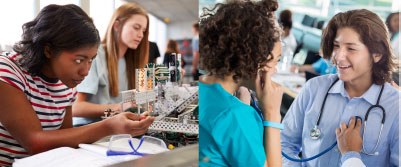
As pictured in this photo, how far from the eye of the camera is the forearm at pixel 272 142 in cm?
121

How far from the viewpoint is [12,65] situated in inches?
36.6

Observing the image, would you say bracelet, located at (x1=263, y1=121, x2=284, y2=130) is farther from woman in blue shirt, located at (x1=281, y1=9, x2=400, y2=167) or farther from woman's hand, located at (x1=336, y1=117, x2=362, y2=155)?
woman's hand, located at (x1=336, y1=117, x2=362, y2=155)

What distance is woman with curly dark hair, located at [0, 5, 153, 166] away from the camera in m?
0.94

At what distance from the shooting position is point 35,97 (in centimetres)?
100

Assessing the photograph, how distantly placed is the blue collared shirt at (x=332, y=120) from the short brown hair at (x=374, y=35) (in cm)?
5

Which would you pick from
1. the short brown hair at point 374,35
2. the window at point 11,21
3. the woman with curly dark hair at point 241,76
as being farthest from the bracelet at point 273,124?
the window at point 11,21

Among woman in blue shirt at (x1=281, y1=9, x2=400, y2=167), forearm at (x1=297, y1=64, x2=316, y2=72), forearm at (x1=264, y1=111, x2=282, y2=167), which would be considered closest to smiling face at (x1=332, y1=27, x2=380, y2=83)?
woman in blue shirt at (x1=281, y1=9, x2=400, y2=167)

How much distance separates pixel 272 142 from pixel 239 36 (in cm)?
40

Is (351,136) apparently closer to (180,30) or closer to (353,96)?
(353,96)

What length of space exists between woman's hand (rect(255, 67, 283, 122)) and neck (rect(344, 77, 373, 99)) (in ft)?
0.94

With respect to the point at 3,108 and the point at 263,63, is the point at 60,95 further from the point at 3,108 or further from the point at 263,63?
the point at 263,63

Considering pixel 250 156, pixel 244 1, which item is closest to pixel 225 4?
pixel 244 1

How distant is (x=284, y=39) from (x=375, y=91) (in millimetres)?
390

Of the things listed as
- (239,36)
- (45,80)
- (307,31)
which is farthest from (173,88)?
(307,31)
